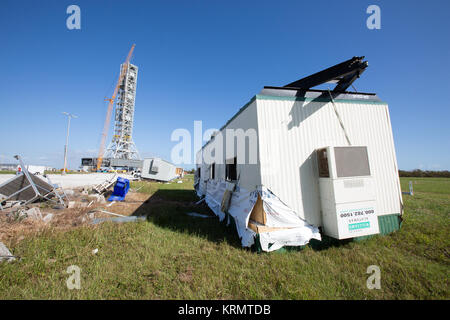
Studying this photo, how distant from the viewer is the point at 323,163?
4.45 metres

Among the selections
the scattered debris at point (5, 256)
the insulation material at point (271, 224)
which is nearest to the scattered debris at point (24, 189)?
the scattered debris at point (5, 256)

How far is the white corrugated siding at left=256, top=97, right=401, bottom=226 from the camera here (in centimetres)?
446

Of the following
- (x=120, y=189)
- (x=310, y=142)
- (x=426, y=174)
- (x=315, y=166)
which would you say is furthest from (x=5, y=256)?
(x=426, y=174)

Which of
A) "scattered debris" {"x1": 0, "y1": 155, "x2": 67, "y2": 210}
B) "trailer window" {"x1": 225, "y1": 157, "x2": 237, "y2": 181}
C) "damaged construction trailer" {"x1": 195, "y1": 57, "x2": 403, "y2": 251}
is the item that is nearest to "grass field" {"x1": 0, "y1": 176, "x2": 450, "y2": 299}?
"damaged construction trailer" {"x1": 195, "y1": 57, "x2": 403, "y2": 251}

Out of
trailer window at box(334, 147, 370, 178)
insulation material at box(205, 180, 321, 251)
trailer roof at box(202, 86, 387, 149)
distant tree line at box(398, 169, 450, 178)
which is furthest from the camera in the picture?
distant tree line at box(398, 169, 450, 178)

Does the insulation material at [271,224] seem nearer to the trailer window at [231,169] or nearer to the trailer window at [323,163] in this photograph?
the trailer window at [323,163]

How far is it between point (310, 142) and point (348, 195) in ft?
5.42

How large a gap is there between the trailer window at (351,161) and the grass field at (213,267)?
6.06 ft

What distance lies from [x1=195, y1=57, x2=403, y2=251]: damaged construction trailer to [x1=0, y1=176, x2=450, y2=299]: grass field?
0.47m

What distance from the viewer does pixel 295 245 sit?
159 inches

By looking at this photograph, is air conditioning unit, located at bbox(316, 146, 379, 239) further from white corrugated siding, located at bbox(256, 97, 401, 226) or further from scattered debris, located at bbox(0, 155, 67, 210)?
scattered debris, located at bbox(0, 155, 67, 210)

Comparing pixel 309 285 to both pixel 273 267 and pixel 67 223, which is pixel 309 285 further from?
pixel 67 223

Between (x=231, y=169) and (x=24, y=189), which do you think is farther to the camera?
(x=24, y=189)

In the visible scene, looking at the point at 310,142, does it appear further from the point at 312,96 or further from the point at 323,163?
the point at 312,96
